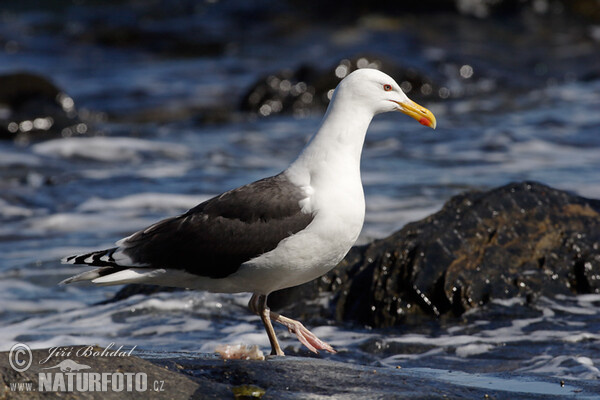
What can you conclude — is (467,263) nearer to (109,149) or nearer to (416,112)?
(416,112)

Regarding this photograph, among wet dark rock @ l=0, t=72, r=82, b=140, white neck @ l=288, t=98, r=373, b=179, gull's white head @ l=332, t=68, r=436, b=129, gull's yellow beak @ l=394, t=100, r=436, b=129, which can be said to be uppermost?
wet dark rock @ l=0, t=72, r=82, b=140

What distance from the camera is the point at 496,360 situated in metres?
5.96

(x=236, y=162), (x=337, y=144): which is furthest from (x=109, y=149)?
(x=337, y=144)

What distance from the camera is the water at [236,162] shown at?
6.45m

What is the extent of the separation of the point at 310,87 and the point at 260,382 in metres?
12.7

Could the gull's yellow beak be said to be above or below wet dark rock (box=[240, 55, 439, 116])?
A: below

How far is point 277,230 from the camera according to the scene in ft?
16.9

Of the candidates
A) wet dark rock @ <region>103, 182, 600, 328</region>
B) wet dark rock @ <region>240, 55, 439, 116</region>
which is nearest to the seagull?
wet dark rock @ <region>103, 182, 600, 328</region>

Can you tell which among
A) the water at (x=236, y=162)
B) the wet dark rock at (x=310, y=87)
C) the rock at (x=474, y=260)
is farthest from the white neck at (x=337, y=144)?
the wet dark rock at (x=310, y=87)

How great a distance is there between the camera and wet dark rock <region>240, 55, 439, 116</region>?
16438 millimetres

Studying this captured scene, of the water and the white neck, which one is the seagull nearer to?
the white neck

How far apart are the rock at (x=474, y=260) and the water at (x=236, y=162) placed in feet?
0.56

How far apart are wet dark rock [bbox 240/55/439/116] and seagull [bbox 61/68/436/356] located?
1073 centimetres

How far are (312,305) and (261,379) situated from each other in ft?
9.19
